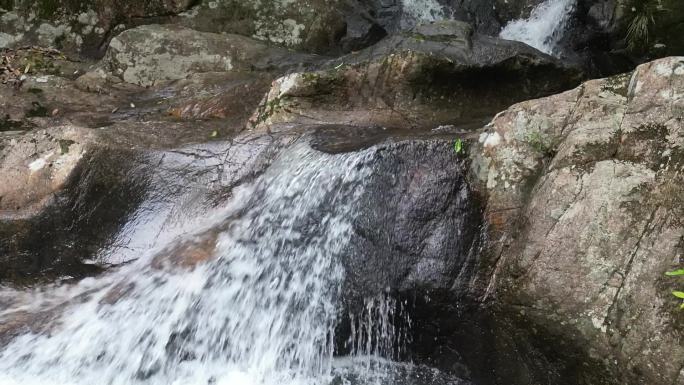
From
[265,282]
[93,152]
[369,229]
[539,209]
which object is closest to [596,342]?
[539,209]

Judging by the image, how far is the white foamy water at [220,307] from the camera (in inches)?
150

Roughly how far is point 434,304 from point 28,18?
8514 mm

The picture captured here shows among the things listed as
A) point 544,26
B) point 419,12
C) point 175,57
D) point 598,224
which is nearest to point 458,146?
point 598,224

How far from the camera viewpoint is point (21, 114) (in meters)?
6.64

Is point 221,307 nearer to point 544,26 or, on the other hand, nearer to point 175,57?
point 175,57

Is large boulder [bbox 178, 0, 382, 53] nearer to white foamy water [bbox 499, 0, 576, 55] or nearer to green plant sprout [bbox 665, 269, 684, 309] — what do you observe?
white foamy water [bbox 499, 0, 576, 55]

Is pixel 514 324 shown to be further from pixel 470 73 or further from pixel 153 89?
pixel 153 89

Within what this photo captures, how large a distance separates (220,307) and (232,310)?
0.10m

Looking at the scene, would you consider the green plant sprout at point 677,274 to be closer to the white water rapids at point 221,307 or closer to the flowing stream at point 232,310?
the flowing stream at point 232,310

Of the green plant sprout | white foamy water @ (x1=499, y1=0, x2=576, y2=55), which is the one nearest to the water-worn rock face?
the green plant sprout

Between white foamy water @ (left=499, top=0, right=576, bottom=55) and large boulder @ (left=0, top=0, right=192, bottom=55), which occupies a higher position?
white foamy water @ (left=499, top=0, right=576, bottom=55)

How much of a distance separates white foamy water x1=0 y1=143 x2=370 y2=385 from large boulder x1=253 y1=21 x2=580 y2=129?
139cm

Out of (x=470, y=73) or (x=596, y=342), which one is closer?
(x=596, y=342)

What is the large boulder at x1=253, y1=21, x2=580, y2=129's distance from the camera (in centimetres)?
571
